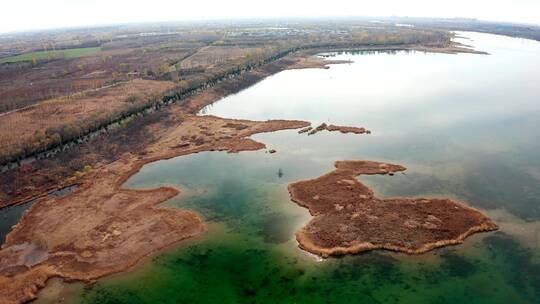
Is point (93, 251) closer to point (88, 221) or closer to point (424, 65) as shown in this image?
point (88, 221)

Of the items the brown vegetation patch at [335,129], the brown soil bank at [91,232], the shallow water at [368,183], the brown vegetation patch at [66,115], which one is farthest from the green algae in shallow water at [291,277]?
the brown vegetation patch at [66,115]

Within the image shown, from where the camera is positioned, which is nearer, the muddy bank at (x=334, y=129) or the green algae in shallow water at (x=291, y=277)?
the green algae in shallow water at (x=291, y=277)

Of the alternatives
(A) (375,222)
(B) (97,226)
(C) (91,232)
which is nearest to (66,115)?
(B) (97,226)

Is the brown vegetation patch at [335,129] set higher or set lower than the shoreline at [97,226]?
higher

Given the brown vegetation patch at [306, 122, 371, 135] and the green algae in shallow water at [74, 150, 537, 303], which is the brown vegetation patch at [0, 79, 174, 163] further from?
the green algae in shallow water at [74, 150, 537, 303]

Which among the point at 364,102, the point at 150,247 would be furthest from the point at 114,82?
the point at 150,247

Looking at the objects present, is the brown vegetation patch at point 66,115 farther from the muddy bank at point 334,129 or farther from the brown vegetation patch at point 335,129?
the brown vegetation patch at point 335,129

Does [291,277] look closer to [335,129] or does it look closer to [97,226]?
[97,226]

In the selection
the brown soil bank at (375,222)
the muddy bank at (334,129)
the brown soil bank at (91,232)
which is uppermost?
the muddy bank at (334,129)
